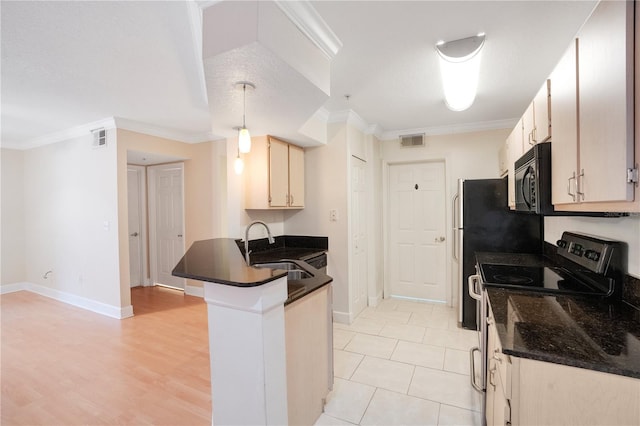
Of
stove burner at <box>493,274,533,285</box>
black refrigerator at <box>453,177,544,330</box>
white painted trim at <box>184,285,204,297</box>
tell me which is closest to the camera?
stove burner at <box>493,274,533,285</box>

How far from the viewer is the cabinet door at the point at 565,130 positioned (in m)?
1.33

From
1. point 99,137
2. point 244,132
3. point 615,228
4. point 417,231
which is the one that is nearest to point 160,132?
point 99,137

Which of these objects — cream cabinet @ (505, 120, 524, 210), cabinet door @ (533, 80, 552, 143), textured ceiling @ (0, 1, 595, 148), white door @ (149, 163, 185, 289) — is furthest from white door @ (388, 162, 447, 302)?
white door @ (149, 163, 185, 289)

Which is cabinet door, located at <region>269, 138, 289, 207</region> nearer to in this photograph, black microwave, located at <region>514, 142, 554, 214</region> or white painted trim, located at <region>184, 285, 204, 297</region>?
white painted trim, located at <region>184, 285, 204, 297</region>

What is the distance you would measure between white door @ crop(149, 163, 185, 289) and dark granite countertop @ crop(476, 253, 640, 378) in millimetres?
4531

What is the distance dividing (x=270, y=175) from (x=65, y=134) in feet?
10.6

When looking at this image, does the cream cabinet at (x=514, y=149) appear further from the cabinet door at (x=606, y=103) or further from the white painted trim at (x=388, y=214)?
the white painted trim at (x=388, y=214)

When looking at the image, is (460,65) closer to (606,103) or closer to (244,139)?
(606,103)

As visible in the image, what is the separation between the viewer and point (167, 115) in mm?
3475

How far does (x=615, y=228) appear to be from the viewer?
1626 mm

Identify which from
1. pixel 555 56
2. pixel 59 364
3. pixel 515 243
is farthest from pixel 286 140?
pixel 59 364

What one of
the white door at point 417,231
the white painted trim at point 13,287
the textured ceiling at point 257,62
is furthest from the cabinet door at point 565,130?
the white painted trim at point 13,287

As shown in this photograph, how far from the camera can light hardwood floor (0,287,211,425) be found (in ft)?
6.59

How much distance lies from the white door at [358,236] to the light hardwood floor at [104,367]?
1.81 metres
